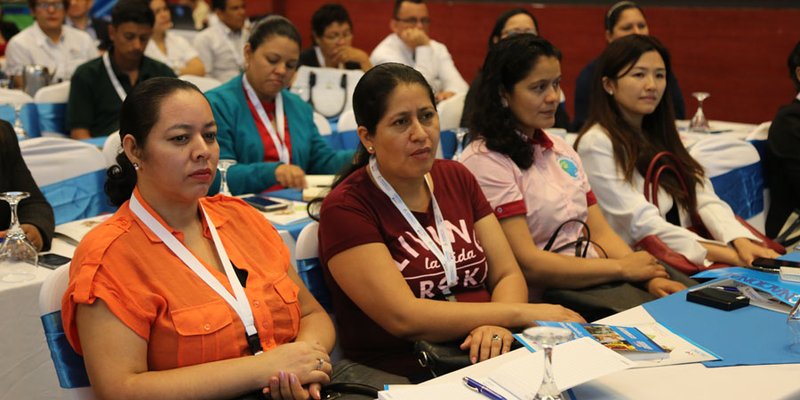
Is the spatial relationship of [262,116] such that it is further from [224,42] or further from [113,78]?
[224,42]

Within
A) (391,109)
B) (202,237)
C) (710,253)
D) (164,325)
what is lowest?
(710,253)

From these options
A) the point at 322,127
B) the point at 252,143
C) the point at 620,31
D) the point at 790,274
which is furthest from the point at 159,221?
the point at 620,31

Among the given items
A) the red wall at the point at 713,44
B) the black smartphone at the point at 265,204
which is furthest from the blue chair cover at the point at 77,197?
the red wall at the point at 713,44

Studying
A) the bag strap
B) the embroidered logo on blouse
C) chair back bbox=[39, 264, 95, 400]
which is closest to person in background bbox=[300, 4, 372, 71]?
the bag strap

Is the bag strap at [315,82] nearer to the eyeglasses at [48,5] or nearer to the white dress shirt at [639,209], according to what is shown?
the eyeglasses at [48,5]

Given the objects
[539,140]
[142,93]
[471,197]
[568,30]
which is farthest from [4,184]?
[568,30]

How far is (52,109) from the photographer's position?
509 cm

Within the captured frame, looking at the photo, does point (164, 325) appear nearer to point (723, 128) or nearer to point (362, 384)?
point (362, 384)

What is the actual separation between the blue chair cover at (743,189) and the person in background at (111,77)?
10.3ft

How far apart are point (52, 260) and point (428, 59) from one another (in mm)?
4625

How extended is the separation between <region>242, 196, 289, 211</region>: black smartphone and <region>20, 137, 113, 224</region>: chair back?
642 millimetres

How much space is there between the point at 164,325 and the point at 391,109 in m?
0.84

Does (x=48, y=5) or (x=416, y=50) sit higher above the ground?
(x=48, y=5)

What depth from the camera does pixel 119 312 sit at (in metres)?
1.72
